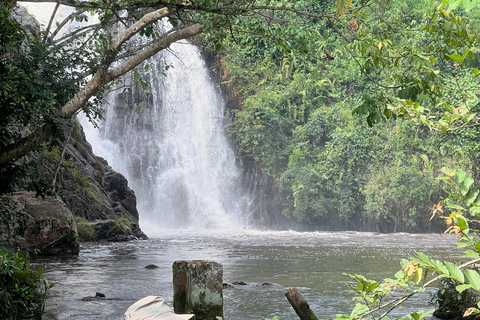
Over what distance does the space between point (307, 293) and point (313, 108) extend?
25.7m

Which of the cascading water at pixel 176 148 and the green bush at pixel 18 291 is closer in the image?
the green bush at pixel 18 291

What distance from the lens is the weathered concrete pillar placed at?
18.5 feet

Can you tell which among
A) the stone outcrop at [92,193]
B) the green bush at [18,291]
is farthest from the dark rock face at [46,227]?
the green bush at [18,291]

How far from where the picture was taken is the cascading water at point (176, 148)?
94.7 ft

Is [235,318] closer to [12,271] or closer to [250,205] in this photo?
[12,271]

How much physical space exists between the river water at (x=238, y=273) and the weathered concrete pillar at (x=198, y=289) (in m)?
0.99

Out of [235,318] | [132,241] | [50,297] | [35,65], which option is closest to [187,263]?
[235,318]

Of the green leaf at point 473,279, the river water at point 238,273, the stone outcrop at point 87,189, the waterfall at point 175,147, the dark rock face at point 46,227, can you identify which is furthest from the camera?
the waterfall at point 175,147

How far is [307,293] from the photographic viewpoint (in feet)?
27.8

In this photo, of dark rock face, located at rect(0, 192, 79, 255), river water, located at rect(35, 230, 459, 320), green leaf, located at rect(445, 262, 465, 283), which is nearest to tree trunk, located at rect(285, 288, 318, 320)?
river water, located at rect(35, 230, 459, 320)

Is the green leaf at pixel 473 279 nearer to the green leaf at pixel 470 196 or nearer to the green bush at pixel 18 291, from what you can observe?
the green leaf at pixel 470 196

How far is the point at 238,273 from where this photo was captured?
10992mm

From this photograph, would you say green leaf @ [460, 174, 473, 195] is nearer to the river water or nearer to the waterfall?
the river water

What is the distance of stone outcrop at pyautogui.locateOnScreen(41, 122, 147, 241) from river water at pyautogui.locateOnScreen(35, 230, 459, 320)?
975mm
